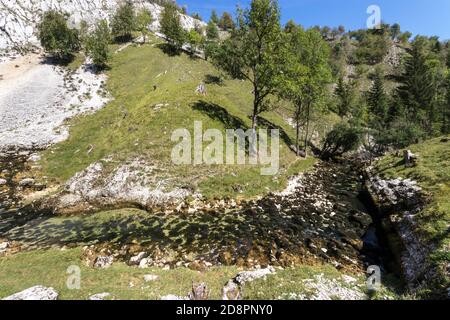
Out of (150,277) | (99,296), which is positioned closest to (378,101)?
(150,277)

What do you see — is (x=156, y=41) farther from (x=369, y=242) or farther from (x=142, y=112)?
(x=369, y=242)

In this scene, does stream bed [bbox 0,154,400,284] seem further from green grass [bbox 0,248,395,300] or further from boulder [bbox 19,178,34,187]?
boulder [bbox 19,178,34,187]

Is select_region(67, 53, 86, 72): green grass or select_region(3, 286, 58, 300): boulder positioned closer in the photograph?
select_region(3, 286, 58, 300): boulder

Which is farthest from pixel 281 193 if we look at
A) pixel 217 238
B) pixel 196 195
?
pixel 217 238

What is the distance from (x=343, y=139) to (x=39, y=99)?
209ft

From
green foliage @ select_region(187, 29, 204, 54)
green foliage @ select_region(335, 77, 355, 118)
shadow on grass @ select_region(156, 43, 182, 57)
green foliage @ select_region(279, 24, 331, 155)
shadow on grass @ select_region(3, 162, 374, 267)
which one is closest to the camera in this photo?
shadow on grass @ select_region(3, 162, 374, 267)

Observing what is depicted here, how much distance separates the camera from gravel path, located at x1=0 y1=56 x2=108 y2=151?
158ft

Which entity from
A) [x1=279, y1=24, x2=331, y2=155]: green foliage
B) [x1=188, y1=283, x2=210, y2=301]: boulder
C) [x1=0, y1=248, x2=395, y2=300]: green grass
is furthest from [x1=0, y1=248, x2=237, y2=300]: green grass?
[x1=279, y1=24, x2=331, y2=155]: green foliage

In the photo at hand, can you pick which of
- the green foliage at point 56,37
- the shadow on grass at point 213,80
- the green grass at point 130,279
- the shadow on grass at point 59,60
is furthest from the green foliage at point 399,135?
the green foliage at point 56,37

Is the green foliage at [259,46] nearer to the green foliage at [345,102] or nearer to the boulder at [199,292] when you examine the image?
the boulder at [199,292]

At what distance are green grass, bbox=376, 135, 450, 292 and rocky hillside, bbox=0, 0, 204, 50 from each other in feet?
317

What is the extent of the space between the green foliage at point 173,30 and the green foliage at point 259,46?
5923 centimetres

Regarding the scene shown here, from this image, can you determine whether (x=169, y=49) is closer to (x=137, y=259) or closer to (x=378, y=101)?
(x=378, y=101)
